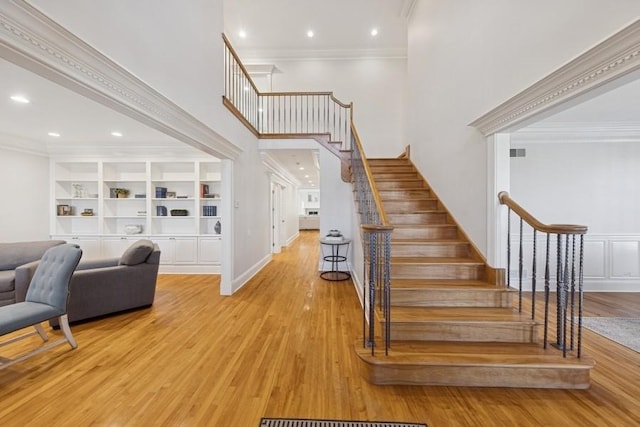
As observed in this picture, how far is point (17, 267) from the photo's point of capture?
3297 mm

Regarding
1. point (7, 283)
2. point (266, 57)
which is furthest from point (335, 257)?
point (266, 57)

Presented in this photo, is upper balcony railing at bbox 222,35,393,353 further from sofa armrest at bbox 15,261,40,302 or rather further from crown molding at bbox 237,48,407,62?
sofa armrest at bbox 15,261,40,302

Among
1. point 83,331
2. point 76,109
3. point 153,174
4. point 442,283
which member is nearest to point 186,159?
point 153,174

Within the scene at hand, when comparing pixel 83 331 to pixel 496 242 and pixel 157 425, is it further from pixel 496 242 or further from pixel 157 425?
pixel 496 242

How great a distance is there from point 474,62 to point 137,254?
189 inches

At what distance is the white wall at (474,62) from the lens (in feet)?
6.03

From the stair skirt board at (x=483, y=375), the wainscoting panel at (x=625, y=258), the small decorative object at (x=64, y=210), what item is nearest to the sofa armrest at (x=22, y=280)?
the small decorative object at (x=64, y=210)

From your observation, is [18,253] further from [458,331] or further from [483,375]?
[483,375]

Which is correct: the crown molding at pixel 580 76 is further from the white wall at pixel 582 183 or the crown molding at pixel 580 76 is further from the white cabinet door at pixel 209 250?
the white cabinet door at pixel 209 250

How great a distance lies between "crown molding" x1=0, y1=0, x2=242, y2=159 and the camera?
4.34 ft

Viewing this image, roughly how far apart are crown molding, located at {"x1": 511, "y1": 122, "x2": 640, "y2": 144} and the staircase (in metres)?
2.18

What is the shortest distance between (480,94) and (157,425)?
4.04 meters

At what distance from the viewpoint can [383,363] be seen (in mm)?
1984

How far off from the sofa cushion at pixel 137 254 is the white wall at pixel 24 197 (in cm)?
316
